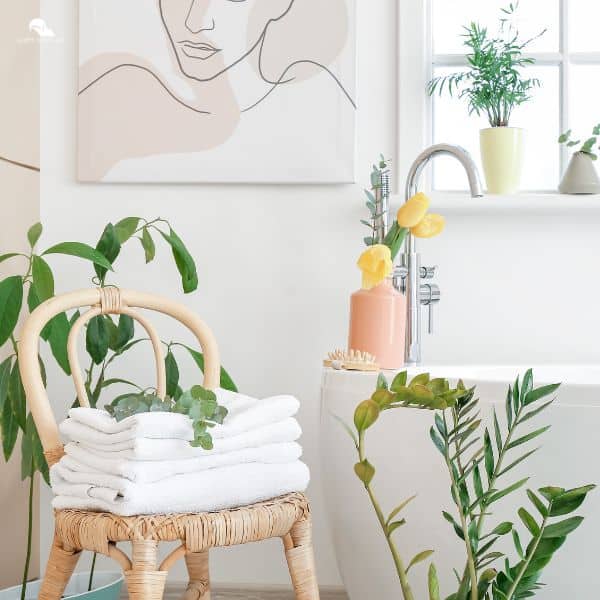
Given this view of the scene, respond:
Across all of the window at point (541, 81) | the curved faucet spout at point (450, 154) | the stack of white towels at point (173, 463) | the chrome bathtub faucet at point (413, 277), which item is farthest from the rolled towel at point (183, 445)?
the window at point (541, 81)

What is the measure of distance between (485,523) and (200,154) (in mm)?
1199

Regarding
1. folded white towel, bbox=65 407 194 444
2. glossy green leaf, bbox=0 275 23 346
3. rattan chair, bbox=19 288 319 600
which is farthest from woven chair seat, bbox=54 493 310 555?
glossy green leaf, bbox=0 275 23 346

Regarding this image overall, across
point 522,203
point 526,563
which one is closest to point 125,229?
point 522,203

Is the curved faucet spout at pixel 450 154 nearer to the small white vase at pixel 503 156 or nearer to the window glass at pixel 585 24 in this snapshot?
the small white vase at pixel 503 156

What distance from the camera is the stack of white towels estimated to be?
4.07 ft

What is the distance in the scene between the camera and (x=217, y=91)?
7.31ft

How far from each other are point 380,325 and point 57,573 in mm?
862

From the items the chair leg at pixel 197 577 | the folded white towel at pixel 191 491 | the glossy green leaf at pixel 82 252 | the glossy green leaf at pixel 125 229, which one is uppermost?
the glossy green leaf at pixel 125 229

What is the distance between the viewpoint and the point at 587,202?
2164 millimetres

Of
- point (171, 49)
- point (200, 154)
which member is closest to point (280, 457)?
point (200, 154)

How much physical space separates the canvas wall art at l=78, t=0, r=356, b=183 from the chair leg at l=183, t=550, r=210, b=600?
1.01 meters

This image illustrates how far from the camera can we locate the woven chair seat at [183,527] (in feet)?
4.02

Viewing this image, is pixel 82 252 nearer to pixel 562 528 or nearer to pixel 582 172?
pixel 562 528

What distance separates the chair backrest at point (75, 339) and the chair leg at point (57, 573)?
5.7 inches
